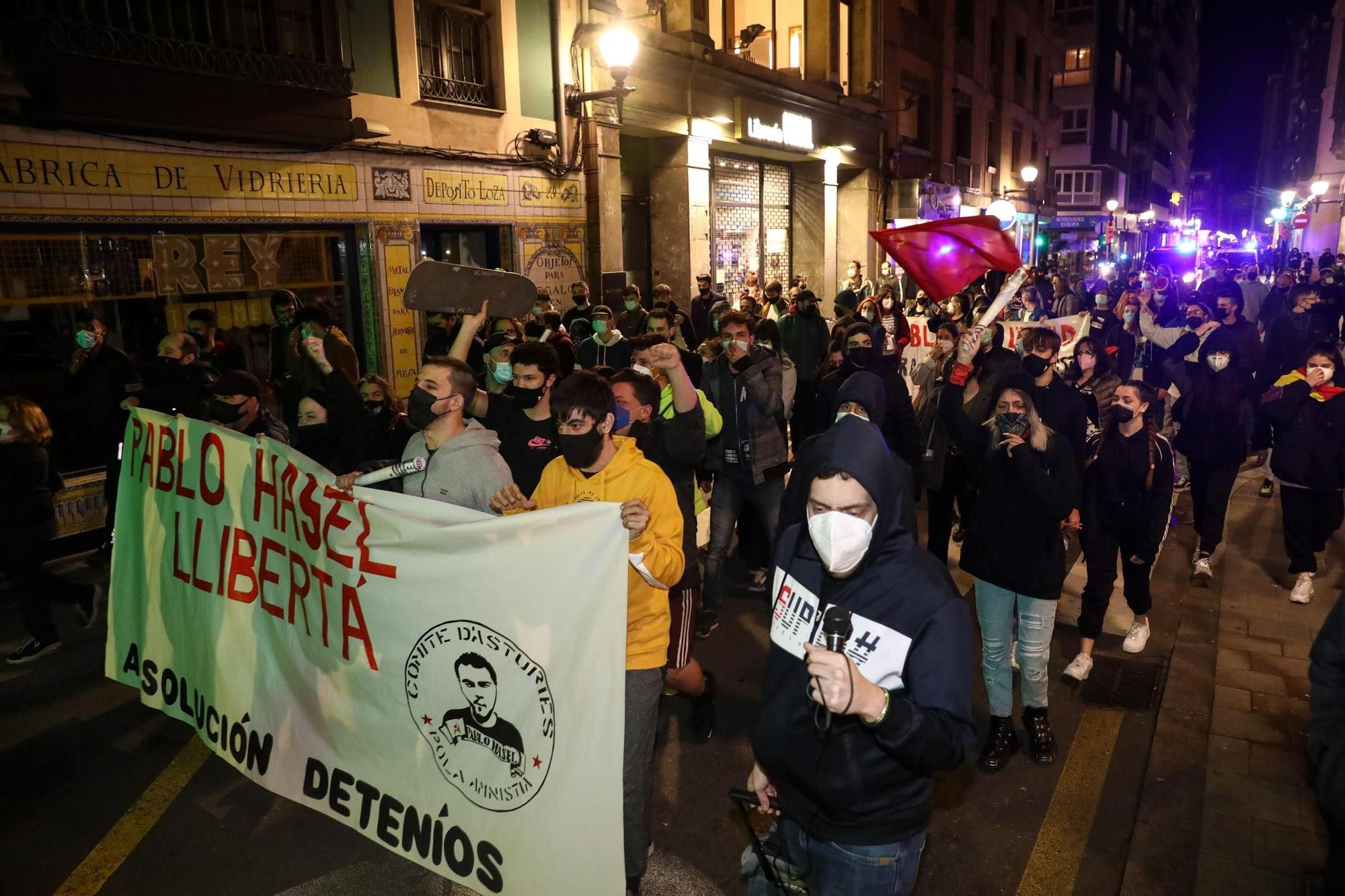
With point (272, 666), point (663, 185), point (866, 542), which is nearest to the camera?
point (866, 542)

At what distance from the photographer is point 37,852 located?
4.09 metres

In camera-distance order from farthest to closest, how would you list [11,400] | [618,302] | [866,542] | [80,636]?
1. [618,302]
2. [80,636]
3. [11,400]
4. [866,542]

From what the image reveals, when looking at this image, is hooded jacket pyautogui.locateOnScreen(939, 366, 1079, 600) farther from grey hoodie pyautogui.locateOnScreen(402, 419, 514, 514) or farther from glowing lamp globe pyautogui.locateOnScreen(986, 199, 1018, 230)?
glowing lamp globe pyautogui.locateOnScreen(986, 199, 1018, 230)

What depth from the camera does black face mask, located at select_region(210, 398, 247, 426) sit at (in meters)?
5.53

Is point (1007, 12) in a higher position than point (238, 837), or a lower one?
higher

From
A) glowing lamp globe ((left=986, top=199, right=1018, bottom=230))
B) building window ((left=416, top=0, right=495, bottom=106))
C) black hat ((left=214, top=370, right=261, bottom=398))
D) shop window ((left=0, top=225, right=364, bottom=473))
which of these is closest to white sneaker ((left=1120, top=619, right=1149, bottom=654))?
black hat ((left=214, top=370, right=261, bottom=398))

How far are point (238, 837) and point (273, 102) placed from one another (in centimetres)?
800

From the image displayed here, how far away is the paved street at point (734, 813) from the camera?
152 inches

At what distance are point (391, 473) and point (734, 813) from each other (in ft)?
7.12

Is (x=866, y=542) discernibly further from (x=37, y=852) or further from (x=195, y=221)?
(x=195, y=221)

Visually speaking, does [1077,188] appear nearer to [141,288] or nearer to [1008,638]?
[141,288]

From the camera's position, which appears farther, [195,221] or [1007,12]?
[1007,12]

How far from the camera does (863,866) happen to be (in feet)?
8.27

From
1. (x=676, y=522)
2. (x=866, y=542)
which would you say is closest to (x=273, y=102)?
(x=676, y=522)
